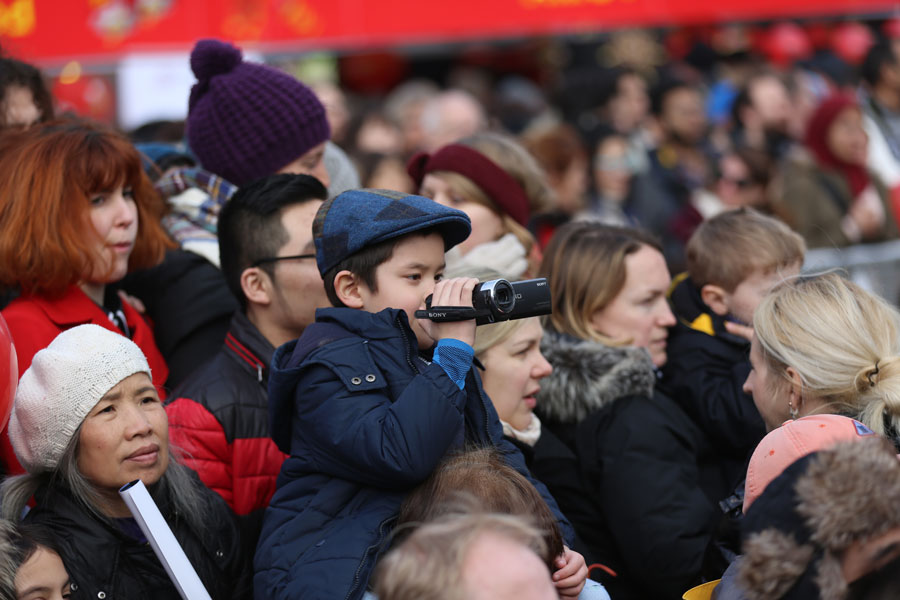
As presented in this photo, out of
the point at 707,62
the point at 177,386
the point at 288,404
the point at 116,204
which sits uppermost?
the point at 116,204

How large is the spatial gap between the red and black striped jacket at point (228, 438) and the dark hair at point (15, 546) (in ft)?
1.75

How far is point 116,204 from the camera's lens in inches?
140

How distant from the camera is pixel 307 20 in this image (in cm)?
829

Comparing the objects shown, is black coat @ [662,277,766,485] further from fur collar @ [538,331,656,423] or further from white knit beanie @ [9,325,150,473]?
white knit beanie @ [9,325,150,473]

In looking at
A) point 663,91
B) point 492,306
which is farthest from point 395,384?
point 663,91

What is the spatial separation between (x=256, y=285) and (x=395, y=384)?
1.03m

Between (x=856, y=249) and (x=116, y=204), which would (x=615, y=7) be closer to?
(x=856, y=249)

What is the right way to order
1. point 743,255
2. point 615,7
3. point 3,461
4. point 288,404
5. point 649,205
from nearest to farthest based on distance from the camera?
point 288,404 → point 3,461 → point 743,255 → point 649,205 → point 615,7

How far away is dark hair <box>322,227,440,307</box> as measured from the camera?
278 cm

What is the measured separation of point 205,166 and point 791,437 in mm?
2630

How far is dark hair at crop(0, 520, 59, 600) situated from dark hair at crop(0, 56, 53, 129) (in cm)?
184

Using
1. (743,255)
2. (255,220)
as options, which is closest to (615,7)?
(743,255)

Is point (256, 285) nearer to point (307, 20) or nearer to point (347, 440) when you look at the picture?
point (347, 440)

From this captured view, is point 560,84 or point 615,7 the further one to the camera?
point 560,84
